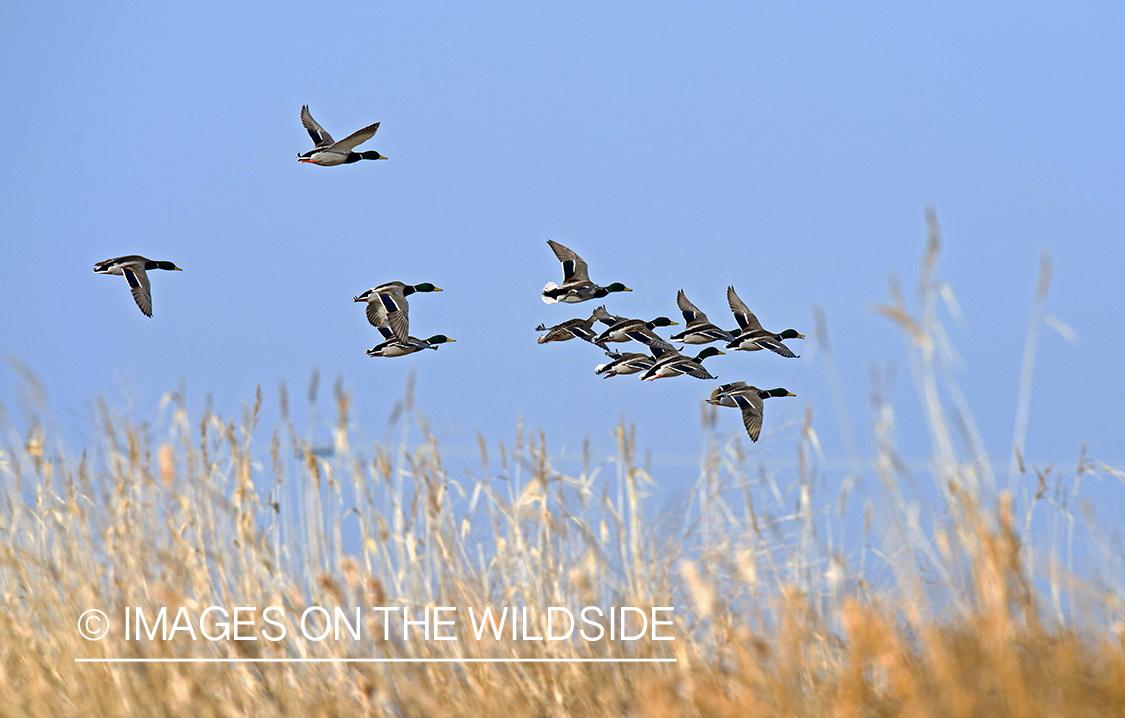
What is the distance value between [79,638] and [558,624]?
1.34 meters

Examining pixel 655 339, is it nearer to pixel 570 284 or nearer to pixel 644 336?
pixel 644 336

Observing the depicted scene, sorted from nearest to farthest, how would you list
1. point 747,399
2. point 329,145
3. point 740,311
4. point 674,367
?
1. point 674,367
2. point 747,399
3. point 329,145
4. point 740,311

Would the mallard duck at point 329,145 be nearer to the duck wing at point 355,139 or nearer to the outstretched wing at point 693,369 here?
the duck wing at point 355,139

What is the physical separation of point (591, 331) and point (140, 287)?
78.8 inches

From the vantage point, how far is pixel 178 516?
3016mm

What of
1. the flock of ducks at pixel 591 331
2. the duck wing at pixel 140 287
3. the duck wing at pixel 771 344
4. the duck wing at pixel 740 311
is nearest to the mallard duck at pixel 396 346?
the flock of ducks at pixel 591 331

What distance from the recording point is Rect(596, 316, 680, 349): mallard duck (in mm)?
4230

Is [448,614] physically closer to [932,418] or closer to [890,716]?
[890,716]

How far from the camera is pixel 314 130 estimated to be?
16.8ft

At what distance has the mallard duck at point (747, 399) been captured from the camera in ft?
13.8

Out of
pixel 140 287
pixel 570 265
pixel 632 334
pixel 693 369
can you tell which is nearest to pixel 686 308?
pixel 570 265

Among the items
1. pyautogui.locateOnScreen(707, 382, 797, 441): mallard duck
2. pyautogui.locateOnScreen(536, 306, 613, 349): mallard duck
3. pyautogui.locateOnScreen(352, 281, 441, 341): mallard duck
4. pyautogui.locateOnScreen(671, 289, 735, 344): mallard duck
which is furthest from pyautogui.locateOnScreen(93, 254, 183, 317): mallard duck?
pyautogui.locateOnScreen(707, 382, 797, 441): mallard duck

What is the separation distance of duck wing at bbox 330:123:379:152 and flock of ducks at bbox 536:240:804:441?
1.01 meters

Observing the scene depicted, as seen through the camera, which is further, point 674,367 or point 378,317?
point 378,317
